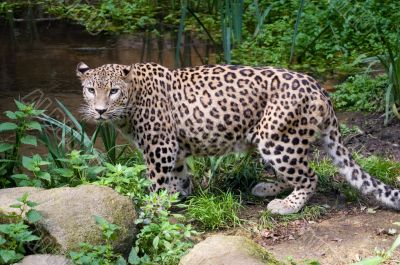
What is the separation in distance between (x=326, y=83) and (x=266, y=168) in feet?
9.39

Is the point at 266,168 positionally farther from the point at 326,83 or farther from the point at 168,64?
the point at 168,64

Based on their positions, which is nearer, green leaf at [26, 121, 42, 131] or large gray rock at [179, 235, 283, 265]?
large gray rock at [179, 235, 283, 265]

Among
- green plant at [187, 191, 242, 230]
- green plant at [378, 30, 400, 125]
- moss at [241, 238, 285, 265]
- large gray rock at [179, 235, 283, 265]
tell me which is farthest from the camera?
green plant at [378, 30, 400, 125]

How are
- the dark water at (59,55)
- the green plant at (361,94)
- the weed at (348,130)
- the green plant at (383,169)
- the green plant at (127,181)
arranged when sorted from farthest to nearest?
1. the dark water at (59,55)
2. the green plant at (361,94)
3. the weed at (348,130)
4. the green plant at (383,169)
5. the green plant at (127,181)

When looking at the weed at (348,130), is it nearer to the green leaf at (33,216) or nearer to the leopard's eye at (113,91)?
the leopard's eye at (113,91)

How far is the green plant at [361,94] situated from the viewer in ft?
33.1

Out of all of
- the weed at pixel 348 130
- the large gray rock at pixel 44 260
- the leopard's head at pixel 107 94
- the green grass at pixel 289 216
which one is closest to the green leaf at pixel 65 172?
the leopard's head at pixel 107 94

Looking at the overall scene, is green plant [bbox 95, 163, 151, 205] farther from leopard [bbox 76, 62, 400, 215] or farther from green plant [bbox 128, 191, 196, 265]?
leopard [bbox 76, 62, 400, 215]

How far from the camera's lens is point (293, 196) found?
767 cm

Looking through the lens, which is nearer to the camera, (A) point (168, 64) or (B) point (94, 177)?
(B) point (94, 177)

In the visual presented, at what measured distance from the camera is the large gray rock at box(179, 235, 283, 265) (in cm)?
555

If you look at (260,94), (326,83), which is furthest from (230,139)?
(326,83)

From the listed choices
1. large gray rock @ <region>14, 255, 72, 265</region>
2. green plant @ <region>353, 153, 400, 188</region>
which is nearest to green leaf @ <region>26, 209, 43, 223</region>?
large gray rock @ <region>14, 255, 72, 265</region>

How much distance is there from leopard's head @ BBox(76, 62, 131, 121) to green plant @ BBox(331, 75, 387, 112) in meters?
3.61
